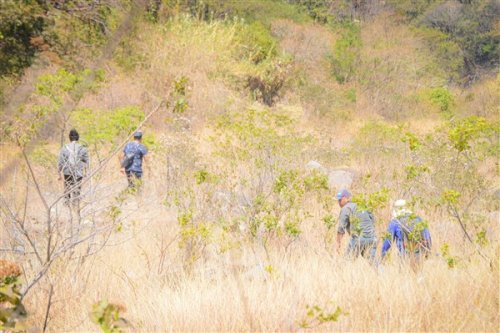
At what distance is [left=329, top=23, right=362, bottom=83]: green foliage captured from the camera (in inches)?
1022

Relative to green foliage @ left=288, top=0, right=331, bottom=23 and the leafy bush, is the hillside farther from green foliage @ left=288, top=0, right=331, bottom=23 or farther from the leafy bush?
Result: green foliage @ left=288, top=0, right=331, bottom=23

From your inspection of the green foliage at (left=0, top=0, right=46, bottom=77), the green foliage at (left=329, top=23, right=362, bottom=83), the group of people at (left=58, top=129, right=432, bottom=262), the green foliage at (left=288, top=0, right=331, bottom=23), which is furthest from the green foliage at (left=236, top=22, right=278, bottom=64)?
the group of people at (left=58, top=129, right=432, bottom=262)

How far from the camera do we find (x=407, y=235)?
5176mm

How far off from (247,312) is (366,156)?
9448 mm

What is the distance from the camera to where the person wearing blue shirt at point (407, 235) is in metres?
4.84

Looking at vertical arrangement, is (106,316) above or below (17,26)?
above

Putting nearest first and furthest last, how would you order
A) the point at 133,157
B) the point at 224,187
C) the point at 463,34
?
the point at 224,187 < the point at 133,157 < the point at 463,34

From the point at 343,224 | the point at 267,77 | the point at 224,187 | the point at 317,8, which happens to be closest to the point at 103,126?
the point at 224,187

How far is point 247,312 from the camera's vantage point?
3.21 meters

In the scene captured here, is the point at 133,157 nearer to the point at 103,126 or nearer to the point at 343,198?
the point at 103,126

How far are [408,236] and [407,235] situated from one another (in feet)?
0.27

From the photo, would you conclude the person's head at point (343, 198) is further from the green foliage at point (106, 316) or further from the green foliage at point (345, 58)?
the green foliage at point (345, 58)

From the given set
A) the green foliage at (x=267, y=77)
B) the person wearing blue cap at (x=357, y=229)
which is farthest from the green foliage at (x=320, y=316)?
the green foliage at (x=267, y=77)

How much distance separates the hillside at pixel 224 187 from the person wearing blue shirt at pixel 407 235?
98mm
